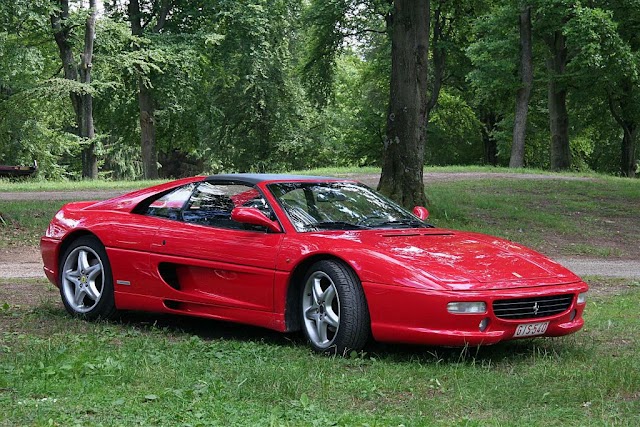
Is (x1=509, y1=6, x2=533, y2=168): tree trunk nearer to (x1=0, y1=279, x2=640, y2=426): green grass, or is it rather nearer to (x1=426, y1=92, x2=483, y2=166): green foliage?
(x1=426, y1=92, x2=483, y2=166): green foliage

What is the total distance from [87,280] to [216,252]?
1469 millimetres

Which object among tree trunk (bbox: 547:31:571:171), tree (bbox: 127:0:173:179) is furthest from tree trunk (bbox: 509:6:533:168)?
tree (bbox: 127:0:173:179)

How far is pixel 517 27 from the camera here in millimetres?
35562

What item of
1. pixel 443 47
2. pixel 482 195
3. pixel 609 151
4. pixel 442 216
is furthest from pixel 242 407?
pixel 609 151

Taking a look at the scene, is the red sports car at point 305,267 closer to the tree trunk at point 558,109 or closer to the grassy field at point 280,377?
the grassy field at point 280,377

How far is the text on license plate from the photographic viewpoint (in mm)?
6328

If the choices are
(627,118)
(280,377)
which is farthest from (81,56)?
(280,377)

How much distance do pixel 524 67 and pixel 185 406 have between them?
3073 centimetres

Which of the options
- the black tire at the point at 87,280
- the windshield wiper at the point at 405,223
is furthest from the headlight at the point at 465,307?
the black tire at the point at 87,280

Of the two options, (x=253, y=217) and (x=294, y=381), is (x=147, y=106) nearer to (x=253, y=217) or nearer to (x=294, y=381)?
(x=253, y=217)

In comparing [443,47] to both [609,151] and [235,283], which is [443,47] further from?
[235,283]

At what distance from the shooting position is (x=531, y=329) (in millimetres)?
6402

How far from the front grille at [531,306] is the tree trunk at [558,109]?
A: 29399mm

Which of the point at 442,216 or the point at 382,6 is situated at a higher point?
the point at 382,6
